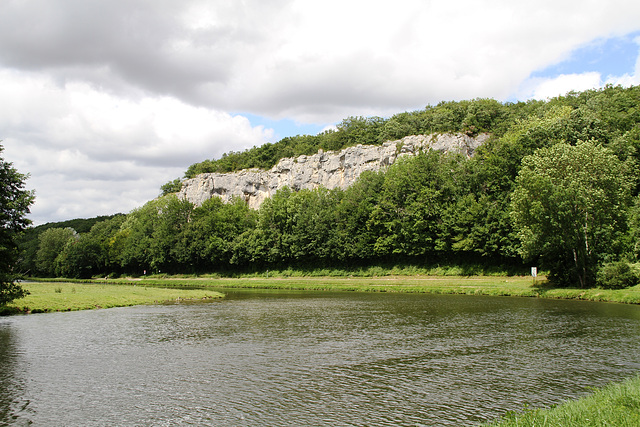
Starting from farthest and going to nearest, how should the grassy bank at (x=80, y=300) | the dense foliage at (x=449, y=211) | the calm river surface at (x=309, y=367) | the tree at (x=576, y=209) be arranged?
1. the dense foliage at (x=449, y=211)
2. the tree at (x=576, y=209)
3. the grassy bank at (x=80, y=300)
4. the calm river surface at (x=309, y=367)

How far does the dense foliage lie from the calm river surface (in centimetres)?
1531

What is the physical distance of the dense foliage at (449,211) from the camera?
45969 millimetres

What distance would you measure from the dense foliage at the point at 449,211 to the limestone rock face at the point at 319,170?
452 centimetres

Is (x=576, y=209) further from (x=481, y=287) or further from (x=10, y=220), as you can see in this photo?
(x=10, y=220)

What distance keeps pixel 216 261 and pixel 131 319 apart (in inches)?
2981

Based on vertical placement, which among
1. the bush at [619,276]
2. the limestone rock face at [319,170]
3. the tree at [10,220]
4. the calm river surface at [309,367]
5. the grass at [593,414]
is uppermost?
the limestone rock face at [319,170]

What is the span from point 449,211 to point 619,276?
102 feet

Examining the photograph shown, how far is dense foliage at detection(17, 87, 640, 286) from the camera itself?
45969 millimetres

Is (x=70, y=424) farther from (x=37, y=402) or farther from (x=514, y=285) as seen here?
(x=514, y=285)

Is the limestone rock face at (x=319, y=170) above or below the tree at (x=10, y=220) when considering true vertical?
above

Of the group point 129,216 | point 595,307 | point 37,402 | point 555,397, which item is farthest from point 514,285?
point 129,216

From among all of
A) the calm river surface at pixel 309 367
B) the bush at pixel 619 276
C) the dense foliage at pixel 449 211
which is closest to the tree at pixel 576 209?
the dense foliage at pixel 449 211

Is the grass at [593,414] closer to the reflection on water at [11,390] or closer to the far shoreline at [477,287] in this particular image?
the reflection on water at [11,390]

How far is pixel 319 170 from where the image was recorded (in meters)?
128
